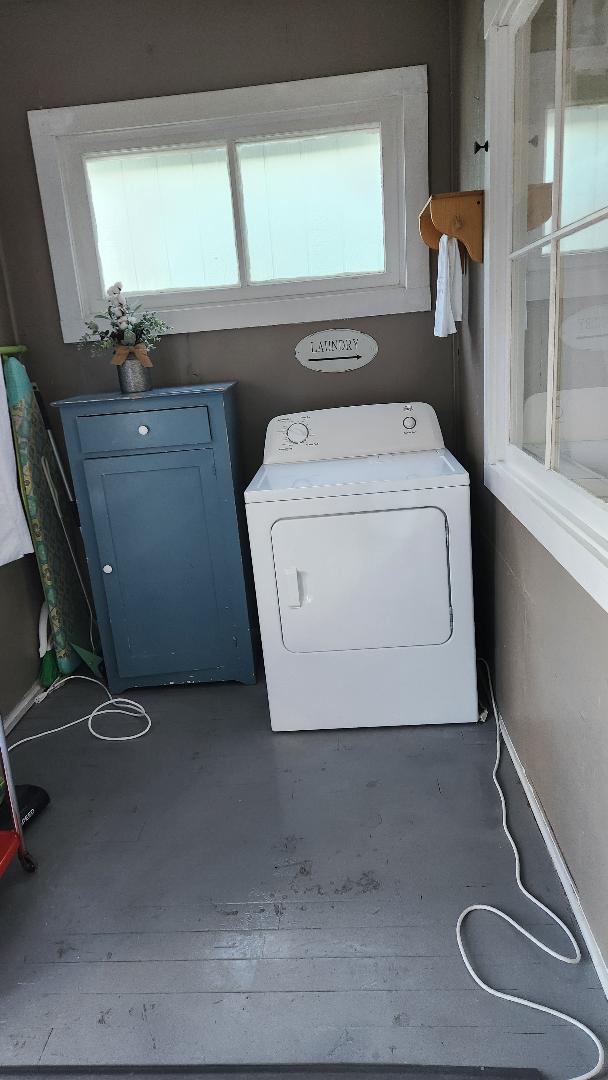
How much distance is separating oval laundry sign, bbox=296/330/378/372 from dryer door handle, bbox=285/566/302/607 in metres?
0.98

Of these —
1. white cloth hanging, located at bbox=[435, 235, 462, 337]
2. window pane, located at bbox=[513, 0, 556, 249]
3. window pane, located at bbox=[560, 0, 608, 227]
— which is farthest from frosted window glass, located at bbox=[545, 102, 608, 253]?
white cloth hanging, located at bbox=[435, 235, 462, 337]

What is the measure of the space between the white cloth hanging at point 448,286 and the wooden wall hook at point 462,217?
Answer: 145 millimetres

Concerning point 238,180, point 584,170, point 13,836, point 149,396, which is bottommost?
point 13,836

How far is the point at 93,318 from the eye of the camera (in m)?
2.87

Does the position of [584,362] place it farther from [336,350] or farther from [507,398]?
[336,350]

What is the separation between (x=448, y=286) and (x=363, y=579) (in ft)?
3.32

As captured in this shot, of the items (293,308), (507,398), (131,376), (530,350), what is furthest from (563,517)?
(131,376)

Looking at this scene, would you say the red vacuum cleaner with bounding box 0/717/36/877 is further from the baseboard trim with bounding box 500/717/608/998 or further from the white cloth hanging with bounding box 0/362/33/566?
the baseboard trim with bounding box 500/717/608/998

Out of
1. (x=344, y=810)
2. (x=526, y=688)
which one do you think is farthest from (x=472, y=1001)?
(x=526, y=688)

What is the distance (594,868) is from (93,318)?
8.39 feet

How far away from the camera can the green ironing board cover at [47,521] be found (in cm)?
271

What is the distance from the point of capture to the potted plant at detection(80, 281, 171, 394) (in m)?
2.63

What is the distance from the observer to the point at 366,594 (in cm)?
230

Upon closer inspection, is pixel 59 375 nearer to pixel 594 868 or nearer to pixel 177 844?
pixel 177 844
